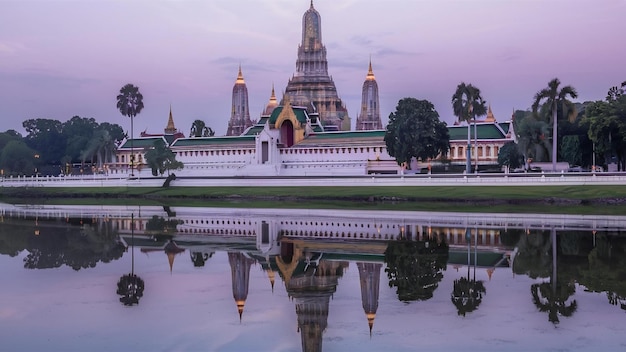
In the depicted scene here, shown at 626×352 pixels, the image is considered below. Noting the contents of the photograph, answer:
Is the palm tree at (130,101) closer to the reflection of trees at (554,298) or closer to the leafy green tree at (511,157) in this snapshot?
A: the leafy green tree at (511,157)

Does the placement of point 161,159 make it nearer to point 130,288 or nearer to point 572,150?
point 572,150

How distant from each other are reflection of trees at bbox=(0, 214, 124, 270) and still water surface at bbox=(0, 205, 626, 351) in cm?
13

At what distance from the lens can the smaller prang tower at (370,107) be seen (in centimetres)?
14350

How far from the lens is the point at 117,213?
57906 mm

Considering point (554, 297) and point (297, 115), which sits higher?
point (297, 115)

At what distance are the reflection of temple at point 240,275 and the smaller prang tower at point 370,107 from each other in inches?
4418

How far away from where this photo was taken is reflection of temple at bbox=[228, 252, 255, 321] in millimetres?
22425

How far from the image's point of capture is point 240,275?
26844 millimetres

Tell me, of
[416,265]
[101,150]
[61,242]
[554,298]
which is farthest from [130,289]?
[101,150]

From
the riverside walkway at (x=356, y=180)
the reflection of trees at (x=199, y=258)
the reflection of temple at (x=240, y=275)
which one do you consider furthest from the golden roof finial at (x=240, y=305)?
the riverside walkway at (x=356, y=180)

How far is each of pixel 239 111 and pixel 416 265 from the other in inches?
4915

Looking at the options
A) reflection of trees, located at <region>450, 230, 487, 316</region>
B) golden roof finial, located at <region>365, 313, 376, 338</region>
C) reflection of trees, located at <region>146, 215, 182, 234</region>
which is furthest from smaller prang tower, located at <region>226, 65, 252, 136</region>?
golden roof finial, located at <region>365, 313, 376, 338</region>

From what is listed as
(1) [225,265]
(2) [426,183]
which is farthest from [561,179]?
(1) [225,265]

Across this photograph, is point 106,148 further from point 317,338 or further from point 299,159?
point 317,338
